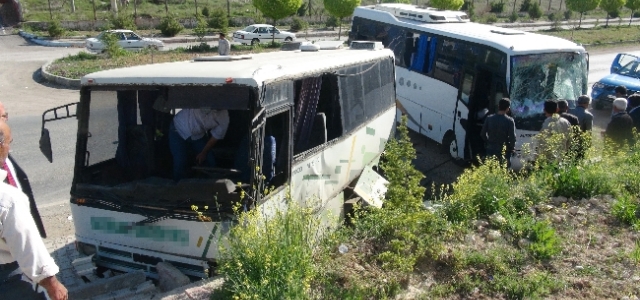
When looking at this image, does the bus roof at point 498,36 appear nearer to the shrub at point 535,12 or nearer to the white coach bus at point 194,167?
the white coach bus at point 194,167

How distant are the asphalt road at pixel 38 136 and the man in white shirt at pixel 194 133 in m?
3.79

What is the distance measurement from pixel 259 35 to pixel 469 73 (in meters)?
23.4

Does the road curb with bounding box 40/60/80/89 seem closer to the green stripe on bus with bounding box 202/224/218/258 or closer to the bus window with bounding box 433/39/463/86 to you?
the bus window with bounding box 433/39/463/86

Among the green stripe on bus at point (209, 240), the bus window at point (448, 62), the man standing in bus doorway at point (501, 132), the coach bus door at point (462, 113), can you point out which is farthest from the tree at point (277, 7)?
the green stripe on bus at point (209, 240)

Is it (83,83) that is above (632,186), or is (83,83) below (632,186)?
above

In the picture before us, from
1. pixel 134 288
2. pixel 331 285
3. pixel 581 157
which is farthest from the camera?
pixel 581 157

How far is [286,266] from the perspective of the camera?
15.4 ft

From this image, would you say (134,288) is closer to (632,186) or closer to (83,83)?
(83,83)

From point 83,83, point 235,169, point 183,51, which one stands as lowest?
point 183,51

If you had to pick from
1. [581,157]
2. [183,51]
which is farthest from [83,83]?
[183,51]

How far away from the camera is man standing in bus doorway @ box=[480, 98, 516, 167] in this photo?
363 inches

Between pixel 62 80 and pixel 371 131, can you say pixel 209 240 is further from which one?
pixel 62 80

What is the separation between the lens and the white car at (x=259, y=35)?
33531 millimetres

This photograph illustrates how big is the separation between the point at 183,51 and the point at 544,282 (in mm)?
24766
